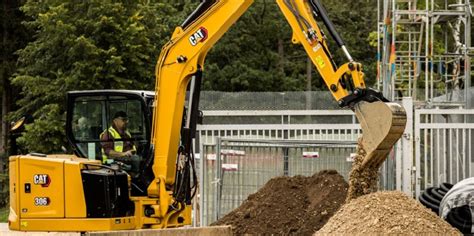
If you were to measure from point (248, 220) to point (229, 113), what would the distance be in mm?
7775

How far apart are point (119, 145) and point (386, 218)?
5.08m

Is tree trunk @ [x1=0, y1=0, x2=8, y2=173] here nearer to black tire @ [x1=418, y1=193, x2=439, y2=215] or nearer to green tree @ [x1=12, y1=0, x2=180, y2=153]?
green tree @ [x1=12, y1=0, x2=180, y2=153]

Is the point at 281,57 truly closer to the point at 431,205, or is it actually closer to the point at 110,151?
the point at 110,151

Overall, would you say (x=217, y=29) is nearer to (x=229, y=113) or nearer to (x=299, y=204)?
(x=299, y=204)

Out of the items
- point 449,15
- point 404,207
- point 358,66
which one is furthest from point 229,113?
point 404,207

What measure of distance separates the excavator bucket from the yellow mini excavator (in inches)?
93.8

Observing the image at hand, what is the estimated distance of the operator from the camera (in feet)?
45.4

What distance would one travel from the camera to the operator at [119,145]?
13.9 metres

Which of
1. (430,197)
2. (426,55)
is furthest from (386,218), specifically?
(426,55)

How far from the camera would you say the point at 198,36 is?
13664 mm

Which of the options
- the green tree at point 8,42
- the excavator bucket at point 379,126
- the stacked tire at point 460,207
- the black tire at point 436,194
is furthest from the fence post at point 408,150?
the green tree at point 8,42

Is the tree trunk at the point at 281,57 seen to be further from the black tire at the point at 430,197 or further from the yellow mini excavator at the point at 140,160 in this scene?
the black tire at the point at 430,197

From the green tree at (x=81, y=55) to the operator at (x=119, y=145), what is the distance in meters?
19.1

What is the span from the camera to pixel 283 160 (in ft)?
48.6
